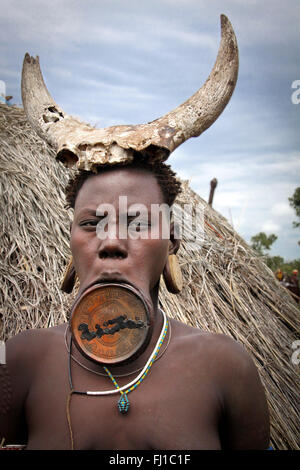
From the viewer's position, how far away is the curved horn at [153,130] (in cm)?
157

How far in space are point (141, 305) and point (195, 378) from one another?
1.16 ft

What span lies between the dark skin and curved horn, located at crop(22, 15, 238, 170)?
0.29 feet

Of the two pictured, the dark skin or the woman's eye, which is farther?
the woman's eye

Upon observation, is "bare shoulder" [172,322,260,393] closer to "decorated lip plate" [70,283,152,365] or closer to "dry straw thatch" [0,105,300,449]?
"decorated lip plate" [70,283,152,365]

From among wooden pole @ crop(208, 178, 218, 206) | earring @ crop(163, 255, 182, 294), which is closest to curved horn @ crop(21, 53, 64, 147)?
earring @ crop(163, 255, 182, 294)

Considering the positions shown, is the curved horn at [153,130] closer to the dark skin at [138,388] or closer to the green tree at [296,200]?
the dark skin at [138,388]

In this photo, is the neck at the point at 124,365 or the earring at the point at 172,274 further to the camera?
the earring at the point at 172,274

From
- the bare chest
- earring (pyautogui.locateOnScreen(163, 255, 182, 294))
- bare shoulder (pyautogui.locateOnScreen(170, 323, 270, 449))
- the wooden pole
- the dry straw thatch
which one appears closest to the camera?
the bare chest

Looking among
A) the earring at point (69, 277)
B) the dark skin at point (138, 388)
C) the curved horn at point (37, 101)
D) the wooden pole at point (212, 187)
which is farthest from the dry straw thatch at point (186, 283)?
the wooden pole at point (212, 187)

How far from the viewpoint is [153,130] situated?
161 centimetres

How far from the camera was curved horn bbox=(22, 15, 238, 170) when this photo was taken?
61.7 inches

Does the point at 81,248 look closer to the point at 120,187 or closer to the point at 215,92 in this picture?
the point at 120,187

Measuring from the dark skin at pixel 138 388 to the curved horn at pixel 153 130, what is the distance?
90 mm

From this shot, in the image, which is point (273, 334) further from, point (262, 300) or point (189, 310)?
point (189, 310)
